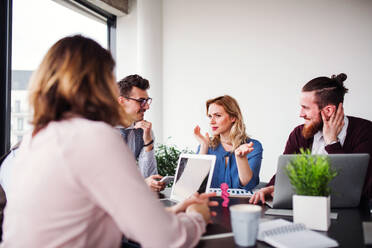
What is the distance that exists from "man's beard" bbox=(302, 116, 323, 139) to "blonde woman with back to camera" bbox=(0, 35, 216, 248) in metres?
1.44

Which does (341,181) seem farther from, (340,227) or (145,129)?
(145,129)

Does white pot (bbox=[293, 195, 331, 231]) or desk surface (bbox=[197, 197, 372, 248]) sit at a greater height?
white pot (bbox=[293, 195, 331, 231])

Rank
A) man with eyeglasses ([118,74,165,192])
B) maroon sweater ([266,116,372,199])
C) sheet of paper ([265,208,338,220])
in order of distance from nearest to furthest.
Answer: sheet of paper ([265,208,338,220]) → maroon sweater ([266,116,372,199]) → man with eyeglasses ([118,74,165,192])

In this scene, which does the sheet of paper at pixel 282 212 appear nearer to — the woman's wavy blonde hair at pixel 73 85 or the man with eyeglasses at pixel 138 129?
the woman's wavy blonde hair at pixel 73 85

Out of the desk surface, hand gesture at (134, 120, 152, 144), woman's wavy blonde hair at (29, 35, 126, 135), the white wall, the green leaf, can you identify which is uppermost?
the white wall

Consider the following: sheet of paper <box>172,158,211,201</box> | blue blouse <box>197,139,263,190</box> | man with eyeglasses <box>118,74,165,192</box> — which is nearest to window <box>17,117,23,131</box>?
man with eyeglasses <box>118,74,165,192</box>

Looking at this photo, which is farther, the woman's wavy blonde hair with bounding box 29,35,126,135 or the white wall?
the white wall

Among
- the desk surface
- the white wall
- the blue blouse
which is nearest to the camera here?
the desk surface

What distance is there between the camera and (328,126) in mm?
2025

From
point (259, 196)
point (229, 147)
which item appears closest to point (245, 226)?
point (259, 196)

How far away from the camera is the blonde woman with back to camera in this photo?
805mm

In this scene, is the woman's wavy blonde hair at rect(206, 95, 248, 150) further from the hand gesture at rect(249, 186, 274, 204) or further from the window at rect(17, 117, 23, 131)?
the window at rect(17, 117, 23, 131)

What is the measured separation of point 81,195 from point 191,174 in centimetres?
91

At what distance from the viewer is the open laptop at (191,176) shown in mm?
1614
